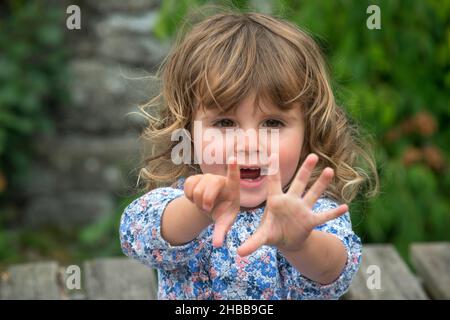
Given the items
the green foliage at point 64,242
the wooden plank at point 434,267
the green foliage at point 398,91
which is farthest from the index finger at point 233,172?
the green foliage at point 64,242

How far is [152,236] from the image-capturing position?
176cm

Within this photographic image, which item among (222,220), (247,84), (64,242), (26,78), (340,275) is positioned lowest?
(64,242)

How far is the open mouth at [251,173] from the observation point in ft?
5.48

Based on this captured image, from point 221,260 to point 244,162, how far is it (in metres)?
0.30

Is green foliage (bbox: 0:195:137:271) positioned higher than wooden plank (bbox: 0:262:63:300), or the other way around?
wooden plank (bbox: 0:262:63:300)

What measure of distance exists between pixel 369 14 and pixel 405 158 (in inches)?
22.2

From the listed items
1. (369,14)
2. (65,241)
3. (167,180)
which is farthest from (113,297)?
(65,241)

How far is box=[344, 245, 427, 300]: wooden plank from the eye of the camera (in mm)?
2324

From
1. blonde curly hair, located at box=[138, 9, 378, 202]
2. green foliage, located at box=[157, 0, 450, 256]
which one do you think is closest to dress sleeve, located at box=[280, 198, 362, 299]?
blonde curly hair, located at box=[138, 9, 378, 202]

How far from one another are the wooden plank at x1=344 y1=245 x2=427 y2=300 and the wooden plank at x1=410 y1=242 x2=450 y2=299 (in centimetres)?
4

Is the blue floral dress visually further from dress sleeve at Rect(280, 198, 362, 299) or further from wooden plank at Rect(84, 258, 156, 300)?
wooden plank at Rect(84, 258, 156, 300)

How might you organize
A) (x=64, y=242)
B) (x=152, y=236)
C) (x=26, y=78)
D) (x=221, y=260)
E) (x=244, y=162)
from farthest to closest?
1. (x=64, y=242)
2. (x=26, y=78)
3. (x=221, y=260)
4. (x=152, y=236)
5. (x=244, y=162)

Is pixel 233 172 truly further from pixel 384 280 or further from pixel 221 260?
pixel 384 280

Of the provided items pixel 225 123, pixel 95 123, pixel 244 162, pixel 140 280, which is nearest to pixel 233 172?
pixel 244 162
